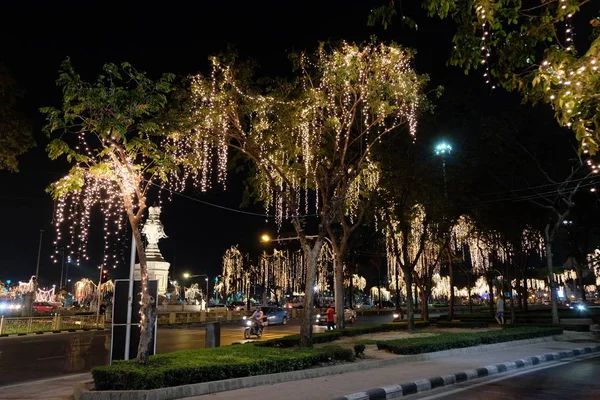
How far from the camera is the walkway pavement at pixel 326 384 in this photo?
912cm

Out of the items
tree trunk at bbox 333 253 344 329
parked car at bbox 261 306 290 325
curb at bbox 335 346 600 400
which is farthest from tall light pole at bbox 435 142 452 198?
parked car at bbox 261 306 290 325

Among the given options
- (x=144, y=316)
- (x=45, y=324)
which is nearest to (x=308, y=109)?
(x=144, y=316)

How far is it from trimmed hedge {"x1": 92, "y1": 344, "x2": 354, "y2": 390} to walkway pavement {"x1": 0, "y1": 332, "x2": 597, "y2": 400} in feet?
1.70

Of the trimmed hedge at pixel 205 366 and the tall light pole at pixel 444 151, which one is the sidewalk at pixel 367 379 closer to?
the trimmed hedge at pixel 205 366

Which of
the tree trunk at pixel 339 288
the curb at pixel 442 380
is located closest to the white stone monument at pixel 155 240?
the tree trunk at pixel 339 288

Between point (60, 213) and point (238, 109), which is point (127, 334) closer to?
point (60, 213)

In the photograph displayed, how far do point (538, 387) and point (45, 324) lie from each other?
28099 millimetres

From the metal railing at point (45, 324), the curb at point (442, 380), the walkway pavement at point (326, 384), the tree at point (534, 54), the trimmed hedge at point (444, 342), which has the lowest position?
the curb at point (442, 380)

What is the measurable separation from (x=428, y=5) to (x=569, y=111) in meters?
2.81

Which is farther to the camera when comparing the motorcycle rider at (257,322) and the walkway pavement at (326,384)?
the motorcycle rider at (257,322)

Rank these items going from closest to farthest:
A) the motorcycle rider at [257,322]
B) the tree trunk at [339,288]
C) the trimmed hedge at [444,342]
Answer: 1. the trimmed hedge at [444,342]
2. the tree trunk at [339,288]
3. the motorcycle rider at [257,322]

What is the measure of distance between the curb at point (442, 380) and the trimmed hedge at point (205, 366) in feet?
7.83

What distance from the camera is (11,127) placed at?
59.9ft

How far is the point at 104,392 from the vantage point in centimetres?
851
